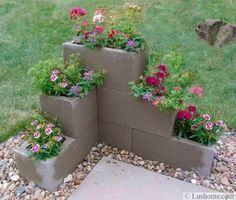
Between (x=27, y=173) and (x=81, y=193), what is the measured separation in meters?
0.45

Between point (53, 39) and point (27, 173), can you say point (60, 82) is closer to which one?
point (27, 173)

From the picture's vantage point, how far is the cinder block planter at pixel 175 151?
104 inches

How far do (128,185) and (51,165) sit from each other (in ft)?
2.03

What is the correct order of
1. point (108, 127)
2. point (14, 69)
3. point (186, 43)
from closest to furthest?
point (108, 127), point (14, 69), point (186, 43)

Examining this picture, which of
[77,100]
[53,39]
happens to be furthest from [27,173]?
[53,39]

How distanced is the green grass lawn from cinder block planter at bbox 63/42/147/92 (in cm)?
103

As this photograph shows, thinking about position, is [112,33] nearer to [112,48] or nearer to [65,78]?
[112,48]

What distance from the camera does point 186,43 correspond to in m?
5.21

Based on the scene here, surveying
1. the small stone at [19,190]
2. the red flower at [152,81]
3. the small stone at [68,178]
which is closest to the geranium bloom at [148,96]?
the red flower at [152,81]

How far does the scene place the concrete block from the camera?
2.91 meters

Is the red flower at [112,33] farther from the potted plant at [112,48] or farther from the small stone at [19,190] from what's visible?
the small stone at [19,190]

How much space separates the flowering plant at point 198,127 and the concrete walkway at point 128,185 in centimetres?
37

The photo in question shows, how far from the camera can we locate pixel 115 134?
117 inches

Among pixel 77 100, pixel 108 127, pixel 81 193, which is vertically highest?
pixel 77 100
